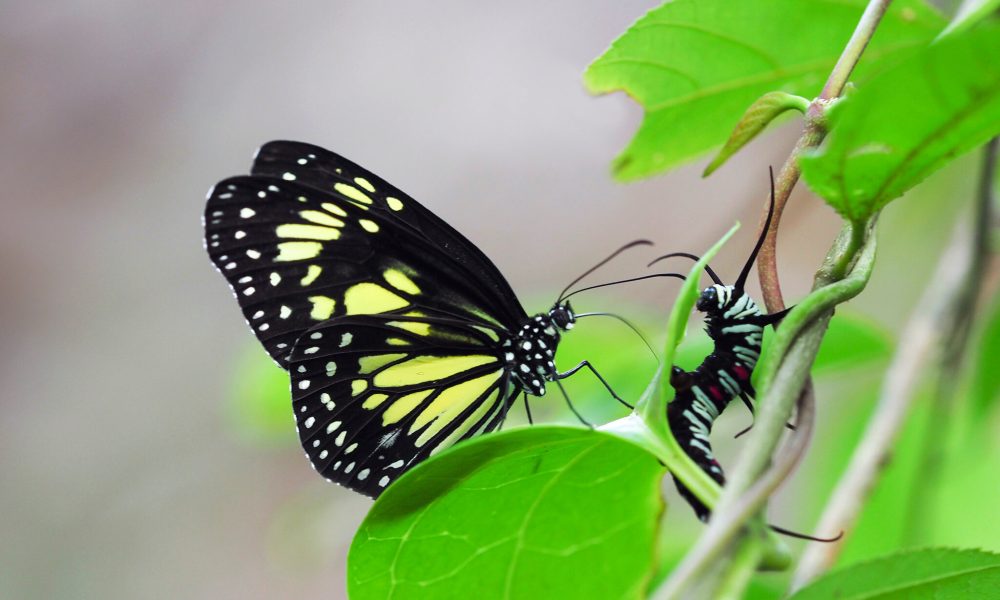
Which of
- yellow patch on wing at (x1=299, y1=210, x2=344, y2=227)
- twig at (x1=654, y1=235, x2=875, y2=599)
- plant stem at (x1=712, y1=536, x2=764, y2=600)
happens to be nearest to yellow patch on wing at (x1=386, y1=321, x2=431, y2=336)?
yellow patch on wing at (x1=299, y1=210, x2=344, y2=227)

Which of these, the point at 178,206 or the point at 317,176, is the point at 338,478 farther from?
the point at 178,206

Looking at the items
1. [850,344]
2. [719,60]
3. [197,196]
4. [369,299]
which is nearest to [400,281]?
[369,299]

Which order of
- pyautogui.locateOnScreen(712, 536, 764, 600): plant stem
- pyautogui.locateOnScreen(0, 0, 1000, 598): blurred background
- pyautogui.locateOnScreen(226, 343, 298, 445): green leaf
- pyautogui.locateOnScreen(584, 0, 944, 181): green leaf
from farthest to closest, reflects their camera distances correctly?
pyautogui.locateOnScreen(0, 0, 1000, 598): blurred background
pyautogui.locateOnScreen(226, 343, 298, 445): green leaf
pyautogui.locateOnScreen(584, 0, 944, 181): green leaf
pyautogui.locateOnScreen(712, 536, 764, 600): plant stem

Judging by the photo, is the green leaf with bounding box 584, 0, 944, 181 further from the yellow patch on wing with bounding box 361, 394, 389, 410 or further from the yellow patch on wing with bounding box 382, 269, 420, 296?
the yellow patch on wing with bounding box 361, 394, 389, 410

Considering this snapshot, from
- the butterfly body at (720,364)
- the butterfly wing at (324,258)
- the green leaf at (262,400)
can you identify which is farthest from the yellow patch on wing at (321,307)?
the butterfly body at (720,364)

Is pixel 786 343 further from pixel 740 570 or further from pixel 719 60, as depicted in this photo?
pixel 719 60

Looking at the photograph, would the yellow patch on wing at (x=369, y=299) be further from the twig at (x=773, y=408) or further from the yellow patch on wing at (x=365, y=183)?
the twig at (x=773, y=408)
